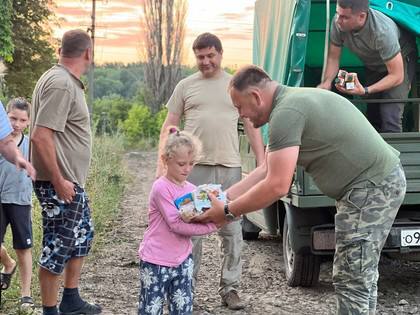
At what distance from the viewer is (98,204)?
11.6 m

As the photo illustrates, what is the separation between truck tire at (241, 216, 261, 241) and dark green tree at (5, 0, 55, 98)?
1777 centimetres

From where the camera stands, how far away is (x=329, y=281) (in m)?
7.70

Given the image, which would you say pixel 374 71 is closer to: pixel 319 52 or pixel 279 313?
pixel 319 52

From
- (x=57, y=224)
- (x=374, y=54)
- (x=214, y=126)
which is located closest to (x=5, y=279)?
(x=57, y=224)

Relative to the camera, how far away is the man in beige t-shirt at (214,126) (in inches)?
254

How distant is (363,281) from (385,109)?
2935mm

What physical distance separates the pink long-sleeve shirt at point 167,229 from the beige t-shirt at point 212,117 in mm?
1611

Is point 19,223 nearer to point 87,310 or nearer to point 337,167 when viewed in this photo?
point 87,310

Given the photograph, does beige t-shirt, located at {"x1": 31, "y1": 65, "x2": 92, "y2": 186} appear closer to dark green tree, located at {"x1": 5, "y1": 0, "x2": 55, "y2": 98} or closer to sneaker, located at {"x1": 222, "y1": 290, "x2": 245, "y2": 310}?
sneaker, located at {"x1": 222, "y1": 290, "x2": 245, "y2": 310}

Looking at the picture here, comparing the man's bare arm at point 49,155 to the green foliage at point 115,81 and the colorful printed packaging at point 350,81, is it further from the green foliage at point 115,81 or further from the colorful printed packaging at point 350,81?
the green foliage at point 115,81

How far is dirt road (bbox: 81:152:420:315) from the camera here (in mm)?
6680

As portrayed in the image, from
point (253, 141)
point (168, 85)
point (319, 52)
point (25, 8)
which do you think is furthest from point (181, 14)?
point (253, 141)

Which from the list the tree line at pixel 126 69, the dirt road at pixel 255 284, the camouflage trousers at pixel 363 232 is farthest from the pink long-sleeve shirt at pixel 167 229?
the tree line at pixel 126 69

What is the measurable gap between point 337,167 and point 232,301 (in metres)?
2.27
